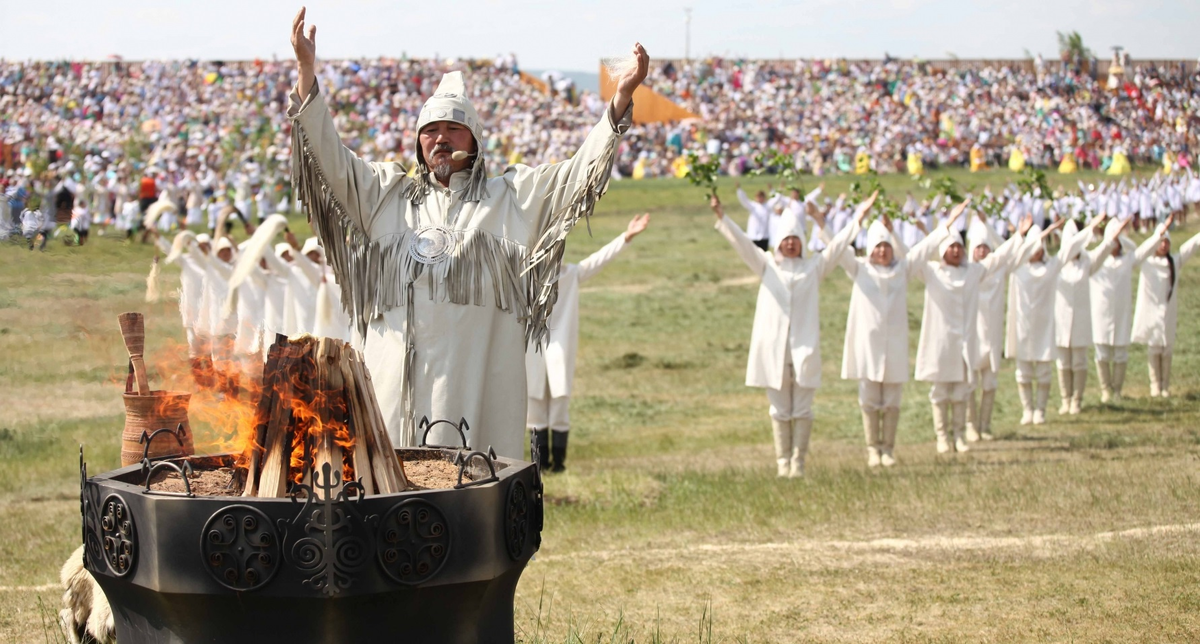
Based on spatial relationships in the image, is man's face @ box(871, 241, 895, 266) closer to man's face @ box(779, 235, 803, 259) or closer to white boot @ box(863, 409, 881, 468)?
man's face @ box(779, 235, 803, 259)

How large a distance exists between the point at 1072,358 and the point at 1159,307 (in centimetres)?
128

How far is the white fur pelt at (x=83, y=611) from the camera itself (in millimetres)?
5590

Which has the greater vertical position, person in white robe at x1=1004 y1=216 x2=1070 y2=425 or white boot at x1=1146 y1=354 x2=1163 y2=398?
person in white robe at x1=1004 y1=216 x2=1070 y2=425

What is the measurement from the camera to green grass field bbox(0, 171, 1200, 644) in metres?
4.84

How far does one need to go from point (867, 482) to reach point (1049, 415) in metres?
6.22

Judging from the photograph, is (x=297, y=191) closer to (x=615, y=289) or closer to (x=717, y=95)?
(x=615, y=289)

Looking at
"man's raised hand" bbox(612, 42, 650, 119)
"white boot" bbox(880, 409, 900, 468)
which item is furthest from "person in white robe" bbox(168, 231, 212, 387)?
"white boot" bbox(880, 409, 900, 468)

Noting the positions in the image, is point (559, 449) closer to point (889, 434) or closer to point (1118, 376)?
point (889, 434)

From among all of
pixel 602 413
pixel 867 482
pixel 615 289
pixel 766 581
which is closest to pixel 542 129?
pixel 615 289

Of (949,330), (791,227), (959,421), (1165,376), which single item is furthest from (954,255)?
(1165,376)

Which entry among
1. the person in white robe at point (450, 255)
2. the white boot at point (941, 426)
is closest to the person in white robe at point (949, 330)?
the white boot at point (941, 426)

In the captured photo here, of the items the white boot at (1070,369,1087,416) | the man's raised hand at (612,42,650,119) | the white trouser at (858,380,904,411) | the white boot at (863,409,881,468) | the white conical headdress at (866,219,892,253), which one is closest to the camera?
the man's raised hand at (612,42,650,119)

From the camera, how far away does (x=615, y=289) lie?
2564 centimetres

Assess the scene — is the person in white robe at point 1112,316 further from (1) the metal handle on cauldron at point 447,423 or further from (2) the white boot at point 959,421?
(1) the metal handle on cauldron at point 447,423
